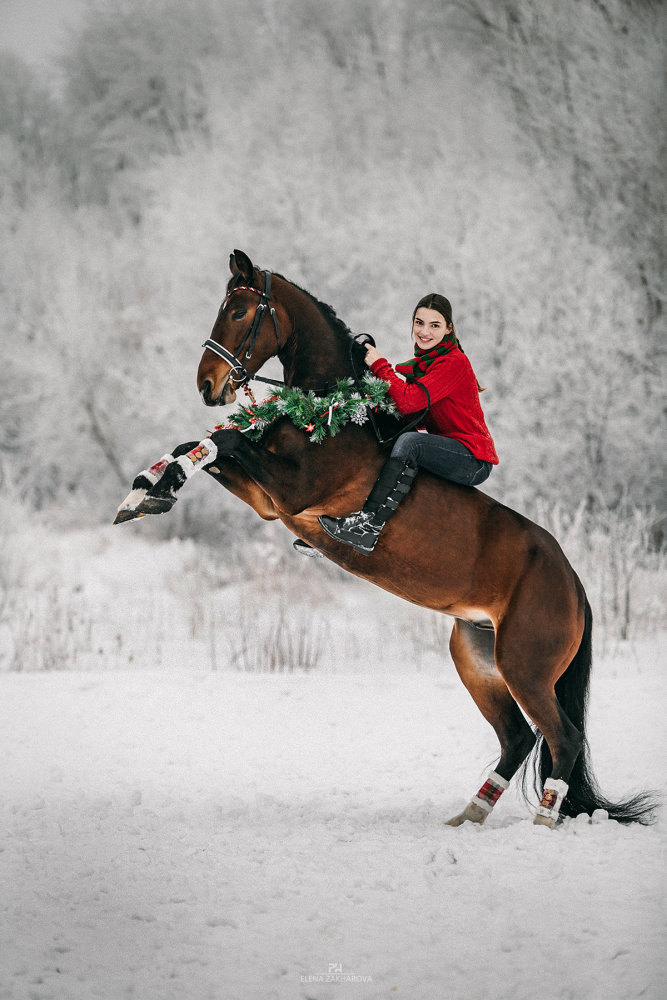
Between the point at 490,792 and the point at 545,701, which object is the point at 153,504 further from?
the point at 490,792

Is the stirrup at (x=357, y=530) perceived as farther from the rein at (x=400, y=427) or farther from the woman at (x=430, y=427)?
the rein at (x=400, y=427)

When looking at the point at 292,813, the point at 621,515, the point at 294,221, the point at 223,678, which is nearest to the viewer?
the point at 292,813

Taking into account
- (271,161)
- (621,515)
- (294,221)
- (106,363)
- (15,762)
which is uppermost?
(271,161)

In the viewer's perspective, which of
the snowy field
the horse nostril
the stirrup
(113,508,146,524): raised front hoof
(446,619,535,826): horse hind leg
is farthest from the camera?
(446,619,535,826): horse hind leg

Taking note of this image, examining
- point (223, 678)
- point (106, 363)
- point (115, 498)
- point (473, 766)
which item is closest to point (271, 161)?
point (106, 363)

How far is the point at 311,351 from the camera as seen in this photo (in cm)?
326

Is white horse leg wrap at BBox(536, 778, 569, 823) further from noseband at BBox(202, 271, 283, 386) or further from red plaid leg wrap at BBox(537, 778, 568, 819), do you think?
noseband at BBox(202, 271, 283, 386)

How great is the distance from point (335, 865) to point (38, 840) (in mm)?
1287

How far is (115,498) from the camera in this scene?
14672mm

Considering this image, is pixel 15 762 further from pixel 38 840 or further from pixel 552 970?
pixel 552 970

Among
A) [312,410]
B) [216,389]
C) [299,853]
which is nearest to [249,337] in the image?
[216,389]

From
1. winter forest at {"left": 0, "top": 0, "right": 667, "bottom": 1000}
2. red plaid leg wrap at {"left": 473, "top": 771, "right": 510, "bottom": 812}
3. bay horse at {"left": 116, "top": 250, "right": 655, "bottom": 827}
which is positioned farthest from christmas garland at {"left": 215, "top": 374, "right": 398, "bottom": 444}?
winter forest at {"left": 0, "top": 0, "right": 667, "bottom": 1000}

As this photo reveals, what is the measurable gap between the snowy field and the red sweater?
1601mm

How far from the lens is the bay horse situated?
3078 mm
